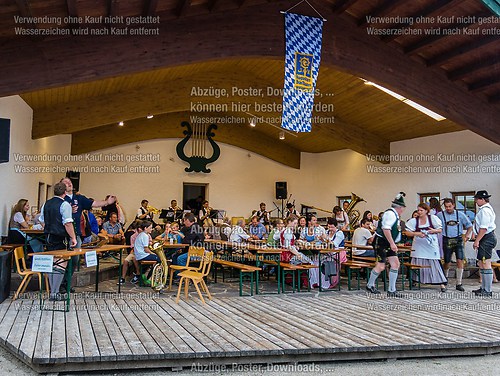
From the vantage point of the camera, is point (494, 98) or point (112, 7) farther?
point (494, 98)

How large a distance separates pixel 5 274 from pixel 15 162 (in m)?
4.20

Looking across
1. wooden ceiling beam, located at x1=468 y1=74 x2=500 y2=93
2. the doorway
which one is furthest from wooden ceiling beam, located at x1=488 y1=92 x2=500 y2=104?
the doorway

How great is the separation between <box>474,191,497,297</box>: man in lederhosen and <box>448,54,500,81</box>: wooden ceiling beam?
2.91m

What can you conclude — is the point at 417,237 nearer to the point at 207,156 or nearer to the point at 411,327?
the point at 411,327

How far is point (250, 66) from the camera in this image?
40.7ft

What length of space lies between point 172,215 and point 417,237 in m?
8.60

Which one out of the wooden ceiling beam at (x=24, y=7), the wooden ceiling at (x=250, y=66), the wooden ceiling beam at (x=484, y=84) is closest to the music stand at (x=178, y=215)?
the wooden ceiling at (x=250, y=66)

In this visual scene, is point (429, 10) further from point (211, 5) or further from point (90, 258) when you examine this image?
point (90, 258)

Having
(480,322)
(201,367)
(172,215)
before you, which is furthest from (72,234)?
(172,215)

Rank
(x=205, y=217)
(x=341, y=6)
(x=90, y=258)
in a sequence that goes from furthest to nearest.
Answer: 1. (x=205, y=217)
2. (x=341, y=6)
3. (x=90, y=258)

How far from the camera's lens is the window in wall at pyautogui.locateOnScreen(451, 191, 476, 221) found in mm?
11453

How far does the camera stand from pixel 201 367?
384 centimetres

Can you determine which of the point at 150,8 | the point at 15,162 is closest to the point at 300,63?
the point at 150,8

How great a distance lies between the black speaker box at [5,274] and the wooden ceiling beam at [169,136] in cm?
911
